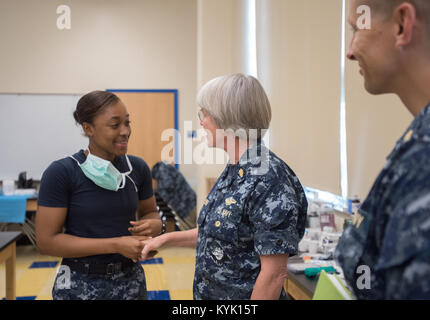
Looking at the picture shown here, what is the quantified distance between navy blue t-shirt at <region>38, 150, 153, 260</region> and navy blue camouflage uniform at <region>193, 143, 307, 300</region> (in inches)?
14.8

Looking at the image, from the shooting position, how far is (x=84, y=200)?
4.50ft

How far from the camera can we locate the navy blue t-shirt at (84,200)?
4.33 ft

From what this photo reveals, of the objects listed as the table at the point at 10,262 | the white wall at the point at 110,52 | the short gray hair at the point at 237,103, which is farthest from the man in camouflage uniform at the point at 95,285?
the white wall at the point at 110,52

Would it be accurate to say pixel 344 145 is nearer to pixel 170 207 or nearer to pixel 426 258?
pixel 426 258

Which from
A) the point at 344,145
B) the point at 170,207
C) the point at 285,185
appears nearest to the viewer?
the point at 285,185

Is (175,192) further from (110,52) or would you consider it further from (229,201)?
(229,201)

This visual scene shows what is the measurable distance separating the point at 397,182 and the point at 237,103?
0.65 metres

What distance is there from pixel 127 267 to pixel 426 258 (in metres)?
1.15

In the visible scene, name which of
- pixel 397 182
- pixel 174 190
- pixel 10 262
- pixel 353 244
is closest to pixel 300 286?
pixel 353 244

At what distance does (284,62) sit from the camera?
3213 millimetres

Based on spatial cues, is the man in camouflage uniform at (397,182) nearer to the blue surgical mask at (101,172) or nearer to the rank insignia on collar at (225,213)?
the rank insignia on collar at (225,213)
